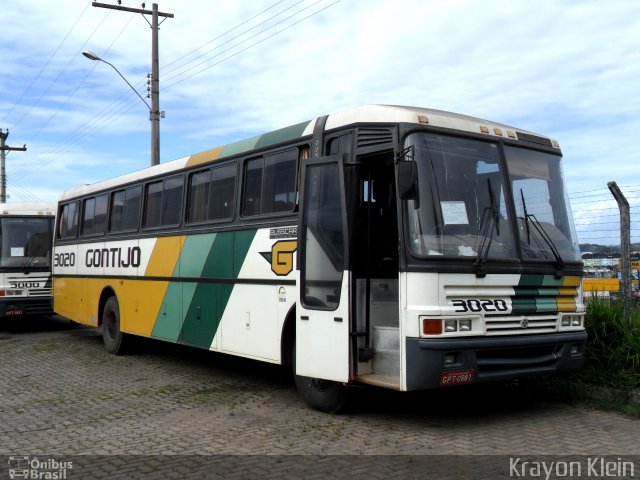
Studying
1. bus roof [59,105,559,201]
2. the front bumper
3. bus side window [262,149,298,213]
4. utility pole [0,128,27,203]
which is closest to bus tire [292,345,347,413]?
the front bumper

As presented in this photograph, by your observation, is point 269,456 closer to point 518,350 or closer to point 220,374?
point 518,350

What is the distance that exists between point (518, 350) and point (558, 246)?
125cm

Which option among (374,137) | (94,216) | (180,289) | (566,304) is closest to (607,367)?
(566,304)

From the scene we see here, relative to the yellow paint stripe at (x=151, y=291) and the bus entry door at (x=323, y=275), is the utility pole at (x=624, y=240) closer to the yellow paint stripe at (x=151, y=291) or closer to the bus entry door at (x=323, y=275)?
the bus entry door at (x=323, y=275)

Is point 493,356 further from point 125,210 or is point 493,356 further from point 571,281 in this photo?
point 125,210

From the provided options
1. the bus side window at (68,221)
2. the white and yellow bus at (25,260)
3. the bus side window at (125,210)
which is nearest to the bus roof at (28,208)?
the white and yellow bus at (25,260)

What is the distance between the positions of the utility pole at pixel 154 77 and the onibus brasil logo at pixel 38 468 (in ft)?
50.7

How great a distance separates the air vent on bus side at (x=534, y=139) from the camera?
7.23 m

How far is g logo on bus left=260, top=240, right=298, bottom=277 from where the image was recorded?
24.7ft

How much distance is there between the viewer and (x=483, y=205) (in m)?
6.57

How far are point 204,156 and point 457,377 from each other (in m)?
5.16

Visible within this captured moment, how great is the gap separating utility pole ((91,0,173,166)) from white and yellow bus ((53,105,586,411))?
40.7ft

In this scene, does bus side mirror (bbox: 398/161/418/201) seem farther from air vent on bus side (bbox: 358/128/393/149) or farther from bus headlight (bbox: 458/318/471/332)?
bus headlight (bbox: 458/318/471/332)

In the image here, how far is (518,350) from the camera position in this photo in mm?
6551
